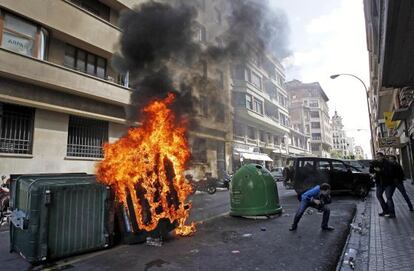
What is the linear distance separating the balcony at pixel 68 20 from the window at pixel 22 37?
1.13 ft

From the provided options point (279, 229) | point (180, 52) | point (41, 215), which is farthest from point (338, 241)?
point (180, 52)

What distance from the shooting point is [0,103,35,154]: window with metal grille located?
11.3m

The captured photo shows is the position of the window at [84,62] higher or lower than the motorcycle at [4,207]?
higher

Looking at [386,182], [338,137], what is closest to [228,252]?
[386,182]

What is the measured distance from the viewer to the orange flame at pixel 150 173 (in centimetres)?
548

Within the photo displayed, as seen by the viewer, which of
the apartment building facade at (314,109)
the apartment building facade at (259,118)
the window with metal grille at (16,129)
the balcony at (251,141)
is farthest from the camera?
the apartment building facade at (314,109)

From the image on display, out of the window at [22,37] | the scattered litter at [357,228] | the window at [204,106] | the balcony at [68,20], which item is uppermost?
the balcony at [68,20]

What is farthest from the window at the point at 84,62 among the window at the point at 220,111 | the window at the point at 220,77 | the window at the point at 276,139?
the window at the point at 276,139

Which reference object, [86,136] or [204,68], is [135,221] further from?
[86,136]

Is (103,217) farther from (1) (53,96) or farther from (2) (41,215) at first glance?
(1) (53,96)

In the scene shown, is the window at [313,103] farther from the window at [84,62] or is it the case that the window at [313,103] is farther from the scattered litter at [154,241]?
the scattered litter at [154,241]

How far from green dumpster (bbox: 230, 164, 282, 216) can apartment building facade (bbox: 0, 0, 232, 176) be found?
3.28 m

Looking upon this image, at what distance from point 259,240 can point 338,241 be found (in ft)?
4.80

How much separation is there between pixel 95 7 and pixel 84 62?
2945 millimetres
